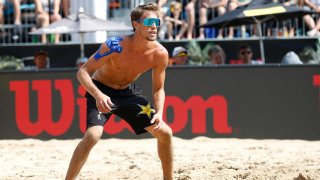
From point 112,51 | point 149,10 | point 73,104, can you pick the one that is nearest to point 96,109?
point 112,51

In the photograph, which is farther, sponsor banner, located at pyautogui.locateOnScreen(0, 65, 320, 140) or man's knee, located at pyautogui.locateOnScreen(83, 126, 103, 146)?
sponsor banner, located at pyautogui.locateOnScreen(0, 65, 320, 140)

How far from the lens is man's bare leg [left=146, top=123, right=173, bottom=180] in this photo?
646 cm

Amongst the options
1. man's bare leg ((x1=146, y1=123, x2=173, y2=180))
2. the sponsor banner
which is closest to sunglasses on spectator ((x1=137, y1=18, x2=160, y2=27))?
man's bare leg ((x1=146, y1=123, x2=173, y2=180))

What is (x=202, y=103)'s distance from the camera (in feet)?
37.2

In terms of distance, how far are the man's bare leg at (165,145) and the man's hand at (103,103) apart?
1.98ft

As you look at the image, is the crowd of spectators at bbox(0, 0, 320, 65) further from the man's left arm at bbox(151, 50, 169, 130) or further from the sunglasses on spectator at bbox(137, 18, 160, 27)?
the sunglasses on spectator at bbox(137, 18, 160, 27)

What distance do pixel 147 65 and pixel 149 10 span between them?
1.82 feet

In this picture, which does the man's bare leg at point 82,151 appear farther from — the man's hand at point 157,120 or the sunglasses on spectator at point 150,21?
the sunglasses on spectator at point 150,21

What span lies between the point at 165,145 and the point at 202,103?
4.82 metres

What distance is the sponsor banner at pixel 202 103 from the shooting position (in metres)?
11.2

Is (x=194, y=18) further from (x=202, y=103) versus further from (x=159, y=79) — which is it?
(x=159, y=79)

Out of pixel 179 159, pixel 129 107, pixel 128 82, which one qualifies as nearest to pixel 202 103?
pixel 179 159

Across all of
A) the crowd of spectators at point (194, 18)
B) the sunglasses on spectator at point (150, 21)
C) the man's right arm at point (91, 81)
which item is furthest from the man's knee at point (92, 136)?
the crowd of spectators at point (194, 18)

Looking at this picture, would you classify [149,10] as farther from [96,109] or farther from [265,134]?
[265,134]
